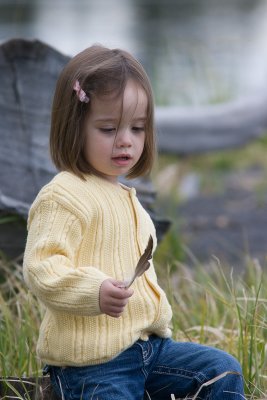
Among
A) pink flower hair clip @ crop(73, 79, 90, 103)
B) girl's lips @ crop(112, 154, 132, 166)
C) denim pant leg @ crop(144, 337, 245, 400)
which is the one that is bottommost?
denim pant leg @ crop(144, 337, 245, 400)

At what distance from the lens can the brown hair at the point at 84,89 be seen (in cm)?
256

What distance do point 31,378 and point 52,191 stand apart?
595mm

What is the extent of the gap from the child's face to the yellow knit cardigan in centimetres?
9

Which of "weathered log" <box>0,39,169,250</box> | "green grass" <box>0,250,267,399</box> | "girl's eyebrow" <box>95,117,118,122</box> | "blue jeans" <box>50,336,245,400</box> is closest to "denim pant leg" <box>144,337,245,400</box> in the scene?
"blue jeans" <box>50,336,245,400</box>

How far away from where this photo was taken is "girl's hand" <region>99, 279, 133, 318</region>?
237 centimetres

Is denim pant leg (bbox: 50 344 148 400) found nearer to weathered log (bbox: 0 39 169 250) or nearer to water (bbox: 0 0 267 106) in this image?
weathered log (bbox: 0 39 169 250)

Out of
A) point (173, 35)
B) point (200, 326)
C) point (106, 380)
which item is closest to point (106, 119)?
point (106, 380)

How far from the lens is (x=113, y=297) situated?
93.4 inches

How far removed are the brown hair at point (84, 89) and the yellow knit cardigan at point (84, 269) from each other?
0.06m

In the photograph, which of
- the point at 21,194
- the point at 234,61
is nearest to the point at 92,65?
the point at 21,194

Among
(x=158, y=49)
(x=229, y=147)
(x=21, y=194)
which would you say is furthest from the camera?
(x=158, y=49)

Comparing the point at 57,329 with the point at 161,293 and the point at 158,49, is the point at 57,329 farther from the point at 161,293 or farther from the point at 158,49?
the point at 158,49

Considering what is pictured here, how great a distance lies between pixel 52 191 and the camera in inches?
99.8

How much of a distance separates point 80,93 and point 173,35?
31.6ft
